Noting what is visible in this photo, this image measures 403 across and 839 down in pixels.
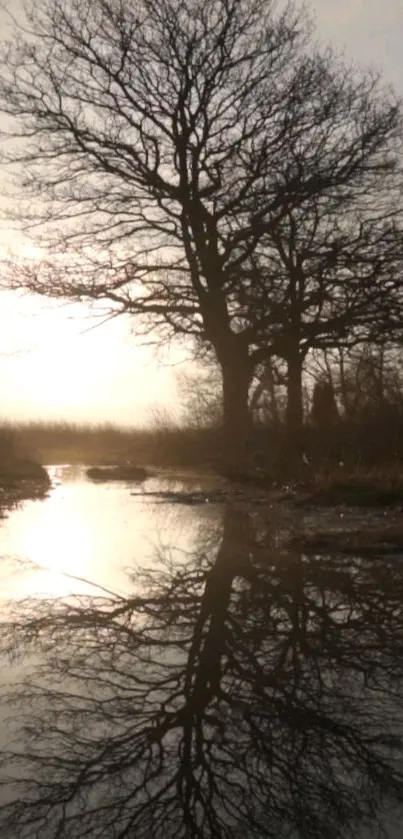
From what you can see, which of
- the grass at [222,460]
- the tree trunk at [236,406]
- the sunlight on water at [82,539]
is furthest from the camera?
the tree trunk at [236,406]

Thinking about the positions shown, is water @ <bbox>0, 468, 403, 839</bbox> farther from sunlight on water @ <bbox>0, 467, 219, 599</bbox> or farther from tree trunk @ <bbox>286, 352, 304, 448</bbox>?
tree trunk @ <bbox>286, 352, 304, 448</bbox>

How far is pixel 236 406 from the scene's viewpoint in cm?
2333

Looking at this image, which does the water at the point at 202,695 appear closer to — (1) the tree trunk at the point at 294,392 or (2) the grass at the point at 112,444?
(2) the grass at the point at 112,444

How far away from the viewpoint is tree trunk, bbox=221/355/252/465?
23.0 metres

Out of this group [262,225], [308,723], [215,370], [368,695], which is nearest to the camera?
[308,723]

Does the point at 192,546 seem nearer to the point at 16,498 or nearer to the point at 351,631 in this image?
the point at 351,631

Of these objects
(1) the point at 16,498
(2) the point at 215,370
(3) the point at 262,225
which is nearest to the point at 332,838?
(1) the point at 16,498

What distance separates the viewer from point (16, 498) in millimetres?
15852

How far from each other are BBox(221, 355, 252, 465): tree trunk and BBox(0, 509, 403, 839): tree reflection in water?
1546cm

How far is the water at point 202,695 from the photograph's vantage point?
3570 millimetres

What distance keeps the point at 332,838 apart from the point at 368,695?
1.53m

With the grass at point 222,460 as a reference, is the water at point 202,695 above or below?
below

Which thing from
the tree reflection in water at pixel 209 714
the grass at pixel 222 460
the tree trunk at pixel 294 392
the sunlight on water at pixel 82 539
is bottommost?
the tree reflection in water at pixel 209 714

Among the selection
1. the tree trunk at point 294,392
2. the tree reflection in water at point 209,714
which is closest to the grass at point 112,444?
the tree trunk at point 294,392
